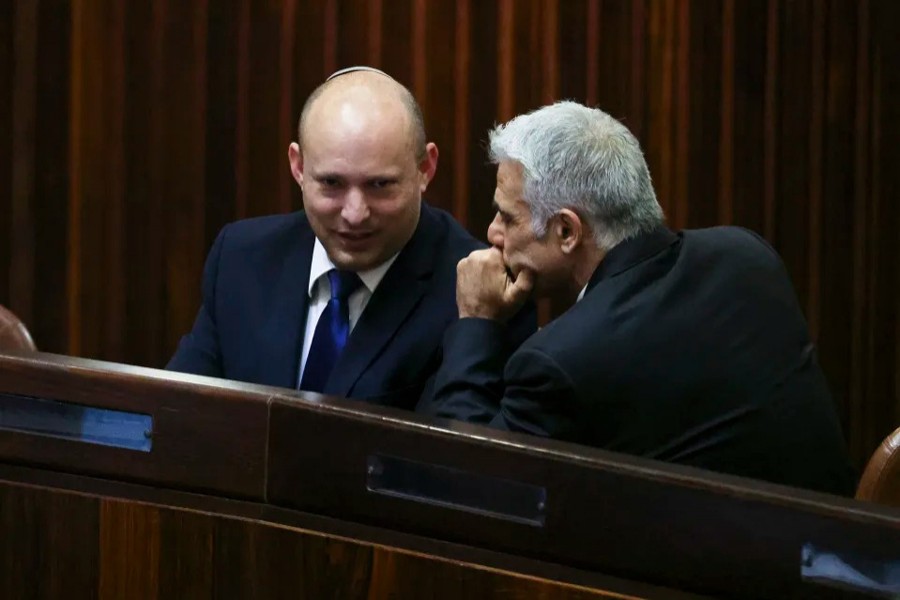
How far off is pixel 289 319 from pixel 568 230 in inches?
21.4

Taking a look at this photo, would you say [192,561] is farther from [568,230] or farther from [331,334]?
[331,334]

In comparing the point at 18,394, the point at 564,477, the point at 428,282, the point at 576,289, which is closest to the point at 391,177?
the point at 428,282

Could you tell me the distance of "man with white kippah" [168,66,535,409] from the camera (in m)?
2.10

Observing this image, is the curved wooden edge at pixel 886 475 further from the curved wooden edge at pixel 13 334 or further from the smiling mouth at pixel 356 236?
the curved wooden edge at pixel 13 334

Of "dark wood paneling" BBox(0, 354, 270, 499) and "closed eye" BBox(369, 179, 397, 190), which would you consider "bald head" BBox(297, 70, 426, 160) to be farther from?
"dark wood paneling" BBox(0, 354, 270, 499)

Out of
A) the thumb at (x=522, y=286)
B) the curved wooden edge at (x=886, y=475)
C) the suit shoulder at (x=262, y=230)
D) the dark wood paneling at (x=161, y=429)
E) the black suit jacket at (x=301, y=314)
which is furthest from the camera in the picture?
the suit shoulder at (x=262, y=230)

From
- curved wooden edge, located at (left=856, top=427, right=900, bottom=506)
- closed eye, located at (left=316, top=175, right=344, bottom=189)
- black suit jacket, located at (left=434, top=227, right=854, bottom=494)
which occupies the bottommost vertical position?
curved wooden edge, located at (left=856, top=427, right=900, bottom=506)

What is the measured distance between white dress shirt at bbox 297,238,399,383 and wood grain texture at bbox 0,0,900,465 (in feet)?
2.80

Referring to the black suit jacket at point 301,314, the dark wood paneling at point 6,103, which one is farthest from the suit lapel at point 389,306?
the dark wood paneling at point 6,103

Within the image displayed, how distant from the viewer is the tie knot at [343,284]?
86.0 inches

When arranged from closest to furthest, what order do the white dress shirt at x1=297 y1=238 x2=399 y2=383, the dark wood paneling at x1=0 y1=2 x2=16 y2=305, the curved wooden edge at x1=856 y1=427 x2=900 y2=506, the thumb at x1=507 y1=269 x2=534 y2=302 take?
1. the curved wooden edge at x1=856 y1=427 x2=900 y2=506
2. the thumb at x1=507 y1=269 x2=534 y2=302
3. the white dress shirt at x1=297 y1=238 x2=399 y2=383
4. the dark wood paneling at x1=0 y1=2 x2=16 y2=305

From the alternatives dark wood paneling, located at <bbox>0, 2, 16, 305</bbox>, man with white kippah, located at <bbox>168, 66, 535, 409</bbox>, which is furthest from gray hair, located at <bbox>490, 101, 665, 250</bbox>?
dark wood paneling, located at <bbox>0, 2, 16, 305</bbox>

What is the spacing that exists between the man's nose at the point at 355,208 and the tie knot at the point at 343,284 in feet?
0.33

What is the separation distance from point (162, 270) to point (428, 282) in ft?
3.50
